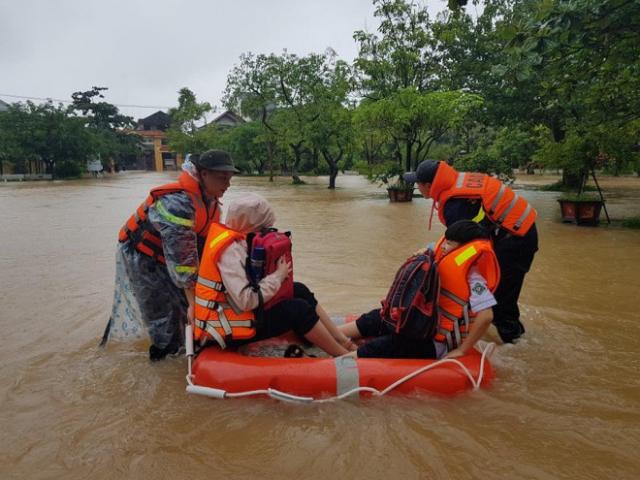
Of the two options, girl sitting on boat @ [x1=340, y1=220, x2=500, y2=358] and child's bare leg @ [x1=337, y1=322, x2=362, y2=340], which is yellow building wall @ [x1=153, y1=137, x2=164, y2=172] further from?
girl sitting on boat @ [x1=340, y1=220, x2=500, y2=358]

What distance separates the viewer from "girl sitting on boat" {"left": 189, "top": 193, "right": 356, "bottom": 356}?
308cm

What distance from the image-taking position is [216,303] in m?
3.16

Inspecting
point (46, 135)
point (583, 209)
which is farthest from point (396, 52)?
point (46, 135)

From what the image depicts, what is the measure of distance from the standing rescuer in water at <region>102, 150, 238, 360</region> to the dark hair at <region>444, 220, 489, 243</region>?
5.14 feet

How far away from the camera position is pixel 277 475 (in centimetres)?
251

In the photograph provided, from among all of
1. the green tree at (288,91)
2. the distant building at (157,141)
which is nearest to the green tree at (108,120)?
the distant building at (157,141)

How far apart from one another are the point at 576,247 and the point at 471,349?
19.5ft

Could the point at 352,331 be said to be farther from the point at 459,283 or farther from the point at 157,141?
the point at 157,141

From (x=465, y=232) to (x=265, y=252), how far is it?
1316 millimetres

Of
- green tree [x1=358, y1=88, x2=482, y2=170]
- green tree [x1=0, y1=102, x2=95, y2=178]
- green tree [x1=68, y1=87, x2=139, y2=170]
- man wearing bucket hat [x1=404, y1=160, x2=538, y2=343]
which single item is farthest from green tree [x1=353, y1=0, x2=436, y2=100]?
green tree [x1=68, y1=87, x2=139, y2=170]

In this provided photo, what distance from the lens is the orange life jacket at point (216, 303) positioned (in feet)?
10.2

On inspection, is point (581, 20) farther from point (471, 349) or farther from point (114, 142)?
point (114, 142)

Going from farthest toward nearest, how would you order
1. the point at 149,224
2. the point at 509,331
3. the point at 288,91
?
the point at 288,91, the point at 509,331, the point at 149,224

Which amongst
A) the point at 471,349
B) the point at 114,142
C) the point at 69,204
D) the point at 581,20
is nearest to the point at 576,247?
the point at 581,20
